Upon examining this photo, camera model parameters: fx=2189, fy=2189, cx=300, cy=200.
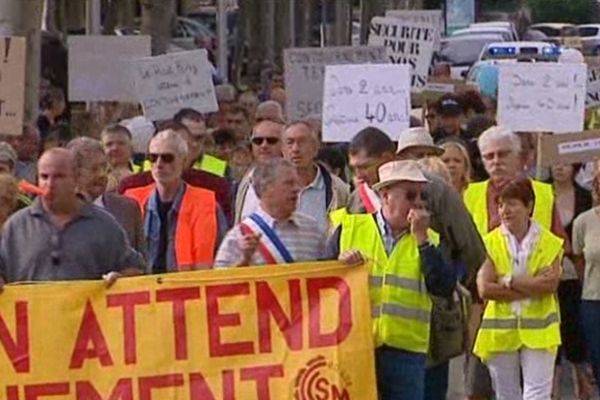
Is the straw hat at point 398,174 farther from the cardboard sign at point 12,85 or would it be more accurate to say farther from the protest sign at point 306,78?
the protest sign at point 306,78

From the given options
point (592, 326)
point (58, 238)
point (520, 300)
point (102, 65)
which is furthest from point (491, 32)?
point (58, 238)

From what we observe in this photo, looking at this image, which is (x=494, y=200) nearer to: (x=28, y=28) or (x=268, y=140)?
(x=268, y=140)

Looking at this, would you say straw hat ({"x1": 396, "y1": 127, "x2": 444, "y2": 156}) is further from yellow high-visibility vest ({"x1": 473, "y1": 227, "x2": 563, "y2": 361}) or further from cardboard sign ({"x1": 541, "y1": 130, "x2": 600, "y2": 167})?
cardboard sign ({"x1": 541, "y1": 130, "x2": 600, "y2": 167})

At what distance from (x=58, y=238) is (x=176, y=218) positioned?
5.89ft

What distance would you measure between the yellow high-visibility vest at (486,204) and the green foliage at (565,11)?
226 feet

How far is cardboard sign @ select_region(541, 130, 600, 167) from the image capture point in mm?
12453

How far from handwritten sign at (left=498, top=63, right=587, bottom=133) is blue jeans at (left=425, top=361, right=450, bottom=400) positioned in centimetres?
433

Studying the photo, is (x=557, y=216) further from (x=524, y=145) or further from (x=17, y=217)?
(x=17, y=217)

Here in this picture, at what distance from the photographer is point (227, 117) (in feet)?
55.9

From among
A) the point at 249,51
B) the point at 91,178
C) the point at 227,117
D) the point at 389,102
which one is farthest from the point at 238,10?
the point at 91,178

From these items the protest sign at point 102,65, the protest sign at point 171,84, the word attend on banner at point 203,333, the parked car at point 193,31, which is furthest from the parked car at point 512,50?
the word attend on banner at point 203,333

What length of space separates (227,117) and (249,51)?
85.1 ft

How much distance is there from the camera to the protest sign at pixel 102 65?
17.2 m

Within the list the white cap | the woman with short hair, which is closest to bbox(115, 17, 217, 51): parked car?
the white cap
